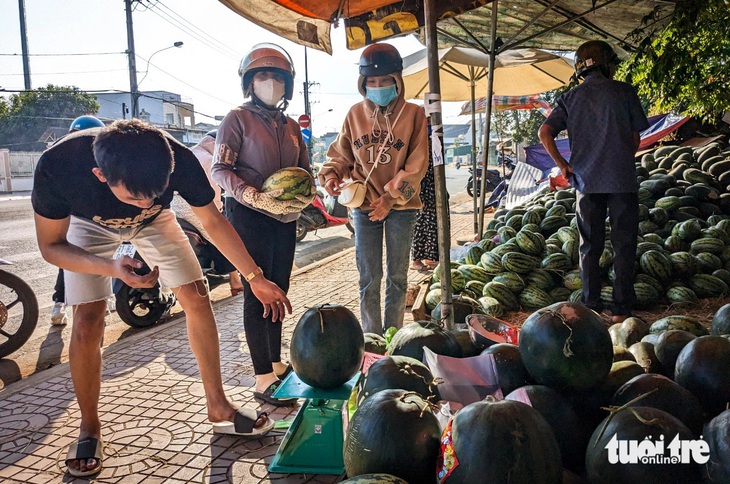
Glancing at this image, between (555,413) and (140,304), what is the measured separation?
4.99 metres

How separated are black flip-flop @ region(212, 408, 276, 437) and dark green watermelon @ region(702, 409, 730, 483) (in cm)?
229

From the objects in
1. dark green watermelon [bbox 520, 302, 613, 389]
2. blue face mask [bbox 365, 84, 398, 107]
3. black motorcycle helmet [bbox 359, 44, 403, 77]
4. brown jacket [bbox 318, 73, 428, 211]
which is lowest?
dark green watermelon [bbox 520, 302, 613, 389]

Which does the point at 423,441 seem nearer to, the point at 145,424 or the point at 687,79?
the point at 145,424

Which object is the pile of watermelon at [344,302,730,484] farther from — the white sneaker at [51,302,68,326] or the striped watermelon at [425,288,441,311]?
the white sneaker at [51,302,68,326]

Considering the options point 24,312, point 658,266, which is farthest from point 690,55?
point 24,312

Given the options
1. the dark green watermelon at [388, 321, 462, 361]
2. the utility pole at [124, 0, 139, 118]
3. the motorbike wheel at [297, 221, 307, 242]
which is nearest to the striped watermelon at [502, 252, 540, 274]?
the dark green watermelon at [388, 321, 462, 361]

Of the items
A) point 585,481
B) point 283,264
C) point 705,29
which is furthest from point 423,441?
point 705,29

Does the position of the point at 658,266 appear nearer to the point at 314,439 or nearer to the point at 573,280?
the point at 573,280

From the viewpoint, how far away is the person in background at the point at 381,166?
143 inches

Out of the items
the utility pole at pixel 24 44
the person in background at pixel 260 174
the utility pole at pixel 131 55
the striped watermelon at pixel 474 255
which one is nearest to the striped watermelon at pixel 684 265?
the striped watermelon at pixel 474 255

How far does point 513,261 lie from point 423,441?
399 cm

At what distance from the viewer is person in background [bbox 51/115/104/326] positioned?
4865mm

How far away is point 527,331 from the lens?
2121 mm

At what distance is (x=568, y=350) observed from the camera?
1968 millimetres
